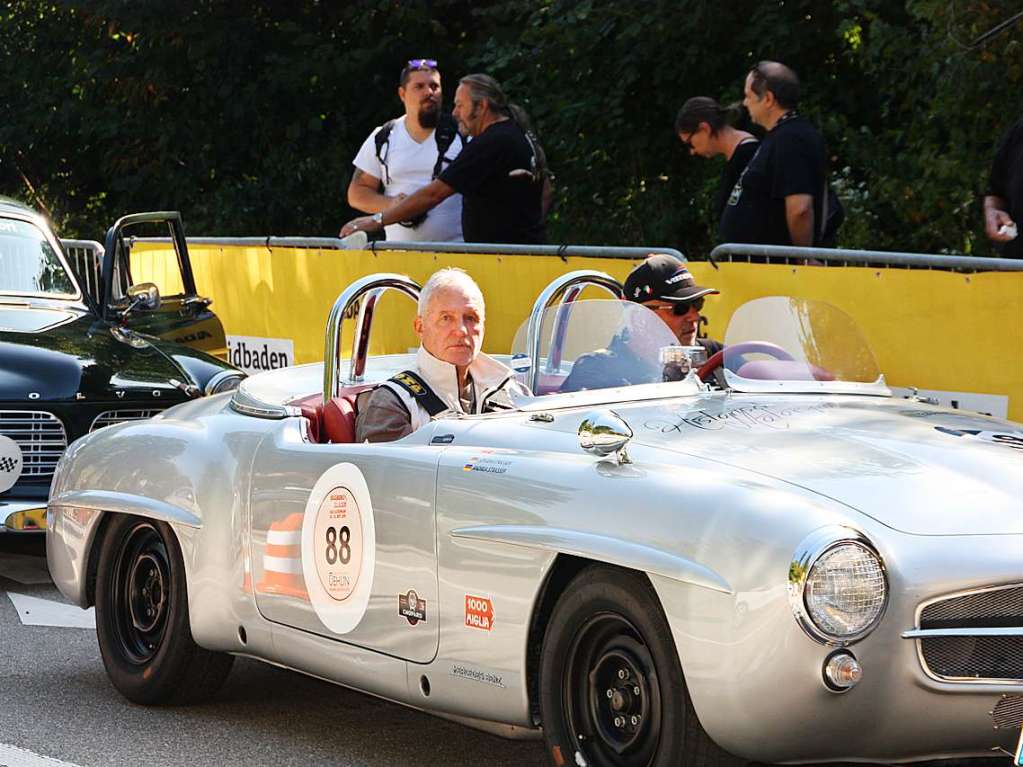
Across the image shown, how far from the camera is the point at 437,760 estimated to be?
5.54 m

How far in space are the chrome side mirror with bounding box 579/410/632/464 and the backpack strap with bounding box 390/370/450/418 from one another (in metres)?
1.09

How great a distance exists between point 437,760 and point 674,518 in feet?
5.03

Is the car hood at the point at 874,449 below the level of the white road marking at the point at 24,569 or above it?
above

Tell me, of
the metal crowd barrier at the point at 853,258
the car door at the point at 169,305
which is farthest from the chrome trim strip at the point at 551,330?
the car door at the point at 169,305

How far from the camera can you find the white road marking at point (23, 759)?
5.50 metres

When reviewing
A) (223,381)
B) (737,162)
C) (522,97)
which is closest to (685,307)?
(223,381)

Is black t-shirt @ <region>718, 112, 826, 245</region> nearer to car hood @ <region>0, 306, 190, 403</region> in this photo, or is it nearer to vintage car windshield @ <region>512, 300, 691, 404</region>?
car hood @ <region>0, 306, 190, 403</region>

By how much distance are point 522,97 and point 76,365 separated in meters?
11.0

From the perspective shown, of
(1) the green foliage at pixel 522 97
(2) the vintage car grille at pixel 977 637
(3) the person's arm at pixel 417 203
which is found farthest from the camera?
(1) the green foliage at pixel 522 97

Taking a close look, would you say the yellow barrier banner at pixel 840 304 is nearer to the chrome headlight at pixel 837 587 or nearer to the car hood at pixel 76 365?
the car hood at pixel 76 365

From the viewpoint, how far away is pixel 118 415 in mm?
8852

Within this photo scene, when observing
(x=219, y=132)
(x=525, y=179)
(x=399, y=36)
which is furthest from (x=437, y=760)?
(x=219, y=132)

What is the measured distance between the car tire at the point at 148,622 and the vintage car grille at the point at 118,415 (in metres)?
2.29

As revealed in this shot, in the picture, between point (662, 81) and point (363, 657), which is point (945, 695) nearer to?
point (363, 657)
